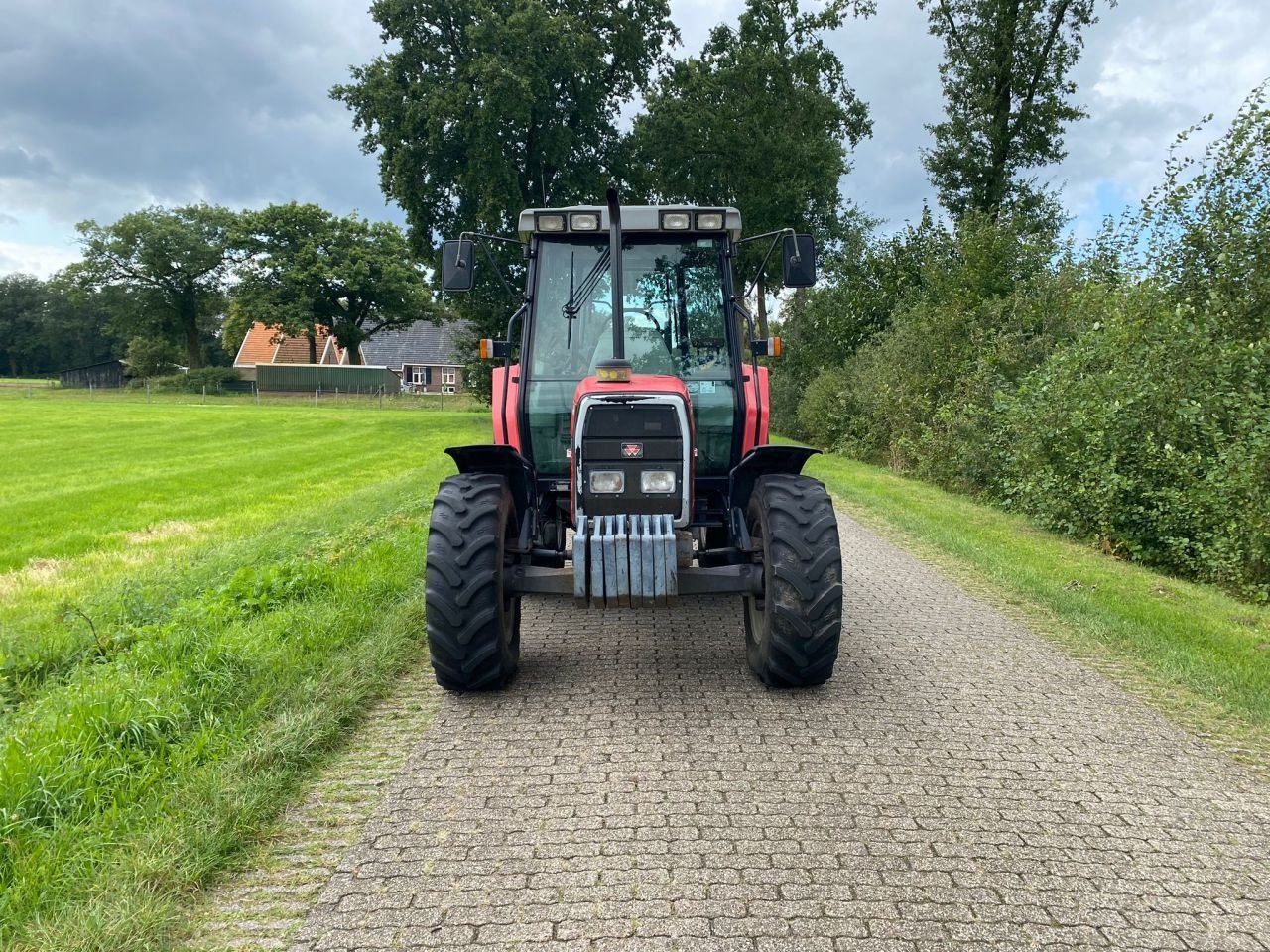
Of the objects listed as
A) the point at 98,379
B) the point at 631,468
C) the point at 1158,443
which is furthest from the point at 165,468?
→ the point at 98,379

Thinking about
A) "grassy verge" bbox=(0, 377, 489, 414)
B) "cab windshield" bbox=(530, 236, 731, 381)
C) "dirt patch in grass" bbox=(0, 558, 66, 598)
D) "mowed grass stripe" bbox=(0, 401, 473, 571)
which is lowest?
"dirt patch in grass" bbox=(0, 558, 66, 598)

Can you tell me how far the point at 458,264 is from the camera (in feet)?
18.5

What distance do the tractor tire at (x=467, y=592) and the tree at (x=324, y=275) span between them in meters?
46.5

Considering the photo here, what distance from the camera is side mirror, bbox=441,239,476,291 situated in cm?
561

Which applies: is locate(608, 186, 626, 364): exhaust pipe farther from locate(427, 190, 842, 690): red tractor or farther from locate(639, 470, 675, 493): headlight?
locate(639, 470, 675, 493): headlight

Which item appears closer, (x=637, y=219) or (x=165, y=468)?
(x=637, y=219)

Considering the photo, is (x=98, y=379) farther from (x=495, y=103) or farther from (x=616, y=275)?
(x=616, y=275)

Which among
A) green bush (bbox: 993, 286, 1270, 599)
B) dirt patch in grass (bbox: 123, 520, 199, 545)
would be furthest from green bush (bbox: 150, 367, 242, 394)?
green bush (bbox: 993, 286, 1270, 599)

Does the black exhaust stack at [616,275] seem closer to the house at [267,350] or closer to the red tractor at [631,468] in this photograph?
the red tractor at [631,468]

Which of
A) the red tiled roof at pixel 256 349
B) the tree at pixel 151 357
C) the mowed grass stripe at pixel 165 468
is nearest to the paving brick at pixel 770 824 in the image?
the mowed grass stripe at pixel 165 468

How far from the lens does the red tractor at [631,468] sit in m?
4.62

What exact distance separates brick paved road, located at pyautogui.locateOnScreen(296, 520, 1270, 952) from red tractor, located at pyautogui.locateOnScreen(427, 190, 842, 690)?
0.51m

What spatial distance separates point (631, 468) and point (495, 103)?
21763 millimetres

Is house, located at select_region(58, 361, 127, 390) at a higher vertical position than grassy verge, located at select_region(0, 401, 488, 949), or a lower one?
higher
